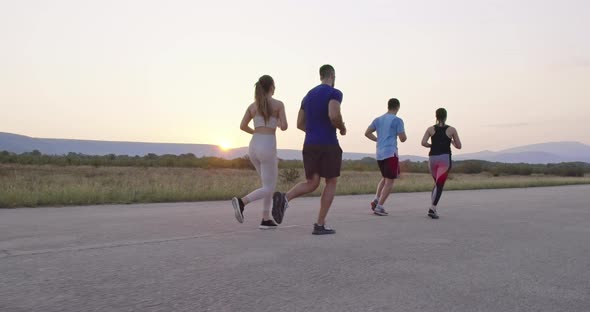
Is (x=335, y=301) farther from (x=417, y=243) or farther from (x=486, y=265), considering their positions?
(x=417, y=243)

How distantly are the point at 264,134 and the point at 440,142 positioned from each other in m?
3.55

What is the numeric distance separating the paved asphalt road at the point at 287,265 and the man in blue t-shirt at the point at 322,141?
1.21 ft

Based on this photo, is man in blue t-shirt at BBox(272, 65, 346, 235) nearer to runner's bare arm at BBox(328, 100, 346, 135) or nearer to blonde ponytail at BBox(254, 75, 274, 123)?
runner's bare arm at BBox(328, 100, 346, 135)

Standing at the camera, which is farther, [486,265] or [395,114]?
[395,114]

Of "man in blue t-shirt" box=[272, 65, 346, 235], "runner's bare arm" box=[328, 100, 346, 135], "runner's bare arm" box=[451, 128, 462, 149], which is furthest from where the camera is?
"runner's bare arm" box=[451, 128, 462, 149]

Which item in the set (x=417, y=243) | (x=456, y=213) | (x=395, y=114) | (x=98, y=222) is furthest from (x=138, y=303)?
(x=456, y=213)

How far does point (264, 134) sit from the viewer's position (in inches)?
255

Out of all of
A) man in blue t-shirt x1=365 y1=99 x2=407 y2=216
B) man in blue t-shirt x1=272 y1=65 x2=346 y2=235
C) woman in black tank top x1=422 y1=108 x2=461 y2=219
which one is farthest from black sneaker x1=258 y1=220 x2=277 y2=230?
woman in black tank top x1=422 y1=108 x2=461 y2=219

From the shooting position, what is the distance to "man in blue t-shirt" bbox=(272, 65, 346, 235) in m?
6.09

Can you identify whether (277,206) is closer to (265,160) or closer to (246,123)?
(265,160)

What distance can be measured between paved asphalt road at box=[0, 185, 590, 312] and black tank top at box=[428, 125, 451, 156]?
1.61 meters

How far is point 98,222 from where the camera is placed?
694cm

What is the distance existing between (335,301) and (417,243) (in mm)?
2559

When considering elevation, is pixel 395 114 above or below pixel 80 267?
above
